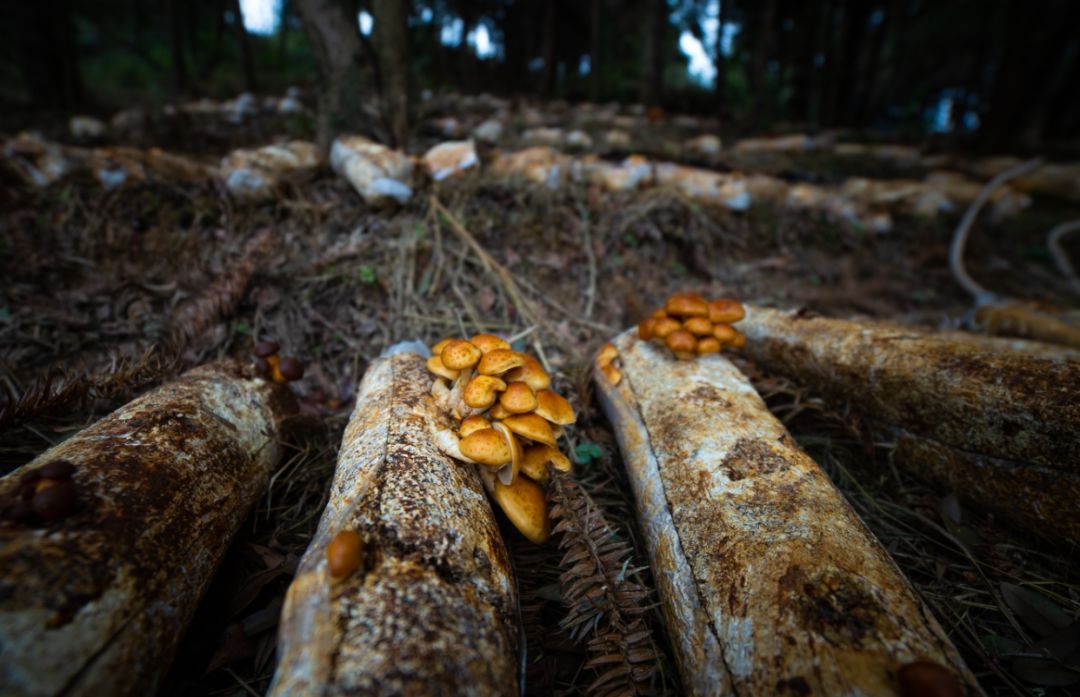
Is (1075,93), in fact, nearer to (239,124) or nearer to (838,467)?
(838,467)

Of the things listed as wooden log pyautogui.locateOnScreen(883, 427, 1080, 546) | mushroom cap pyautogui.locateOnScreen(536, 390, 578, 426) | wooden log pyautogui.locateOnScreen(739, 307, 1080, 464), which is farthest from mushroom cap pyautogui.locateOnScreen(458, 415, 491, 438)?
wooden log pyautogui.locateOnScreen(883, 427, 1080, 546)

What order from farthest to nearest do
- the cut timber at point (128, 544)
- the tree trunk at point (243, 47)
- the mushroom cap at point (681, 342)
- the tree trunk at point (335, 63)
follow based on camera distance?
the tree trunk at point (243, 47) < the tree trunk at point (335, 63) < the mushroom cap at point (681, 342) < the cut timber at point (128, 544)

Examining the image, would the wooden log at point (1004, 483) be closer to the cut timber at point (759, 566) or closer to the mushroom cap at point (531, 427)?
the cut timber at point (759, 566)

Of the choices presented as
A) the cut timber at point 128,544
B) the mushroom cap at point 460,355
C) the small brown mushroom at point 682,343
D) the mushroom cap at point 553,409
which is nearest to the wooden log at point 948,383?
the small brown mushroom at point 682,343

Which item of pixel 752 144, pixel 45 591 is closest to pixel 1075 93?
pixel 752 144

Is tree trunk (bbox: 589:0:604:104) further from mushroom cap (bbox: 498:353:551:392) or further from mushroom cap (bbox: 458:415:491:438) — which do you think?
mushroom cap (bbox: 458:415:491:438)
